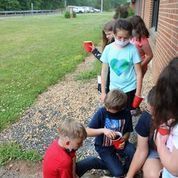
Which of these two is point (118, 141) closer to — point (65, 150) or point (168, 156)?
point (65, 150)

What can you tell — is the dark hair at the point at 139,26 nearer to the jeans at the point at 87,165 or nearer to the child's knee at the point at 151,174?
the jeans at the point at 87,165

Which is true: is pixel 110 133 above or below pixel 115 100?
below

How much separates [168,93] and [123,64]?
2177 millimetres

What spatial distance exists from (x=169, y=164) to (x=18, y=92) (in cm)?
502

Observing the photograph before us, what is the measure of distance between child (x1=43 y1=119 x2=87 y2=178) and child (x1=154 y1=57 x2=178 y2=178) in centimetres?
88

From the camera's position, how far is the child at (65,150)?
9.64 feet

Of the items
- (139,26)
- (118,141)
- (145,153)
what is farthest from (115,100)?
(139,26)

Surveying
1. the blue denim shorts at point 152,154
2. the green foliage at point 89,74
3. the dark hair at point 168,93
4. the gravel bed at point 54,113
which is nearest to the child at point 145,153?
the blue denim shorts at point 152,154

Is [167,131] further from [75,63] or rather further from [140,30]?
[75,63]

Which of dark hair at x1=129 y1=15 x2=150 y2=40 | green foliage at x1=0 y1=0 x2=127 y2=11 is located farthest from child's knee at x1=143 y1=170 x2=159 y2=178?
green foliage at x1=0 y1=0 x2=127 y2=11

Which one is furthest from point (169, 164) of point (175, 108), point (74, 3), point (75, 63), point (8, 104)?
point (74, 3)

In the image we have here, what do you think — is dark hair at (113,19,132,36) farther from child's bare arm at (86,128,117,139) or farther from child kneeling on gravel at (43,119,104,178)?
child kneeling on gravel at (43,119,104,178)

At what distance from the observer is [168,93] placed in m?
1.95

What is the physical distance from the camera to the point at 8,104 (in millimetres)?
6016
